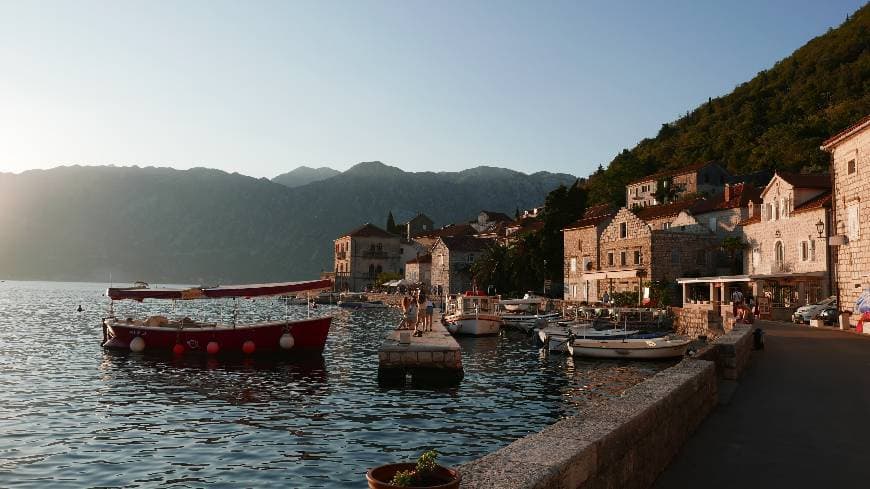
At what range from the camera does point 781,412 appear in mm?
11492

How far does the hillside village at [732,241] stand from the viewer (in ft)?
103

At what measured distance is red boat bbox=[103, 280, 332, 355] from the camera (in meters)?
33.9

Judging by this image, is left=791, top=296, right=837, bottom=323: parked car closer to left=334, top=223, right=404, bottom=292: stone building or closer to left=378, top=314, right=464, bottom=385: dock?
left=378, top=314, right=464, bottom=385: dock

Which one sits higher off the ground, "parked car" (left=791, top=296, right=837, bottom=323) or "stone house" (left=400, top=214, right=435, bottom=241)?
"stone house" (left=400, top=214, right=435, bottom=241)

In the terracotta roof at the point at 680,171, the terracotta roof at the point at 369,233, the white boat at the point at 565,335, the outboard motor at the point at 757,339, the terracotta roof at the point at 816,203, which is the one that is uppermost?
the terracotta roof at the point at 680,171

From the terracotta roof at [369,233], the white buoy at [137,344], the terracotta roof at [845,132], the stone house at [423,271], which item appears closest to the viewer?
the terracotta roof at [845,132]

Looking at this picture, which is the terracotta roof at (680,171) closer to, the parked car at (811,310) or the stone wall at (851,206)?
the parked car at (811,310)

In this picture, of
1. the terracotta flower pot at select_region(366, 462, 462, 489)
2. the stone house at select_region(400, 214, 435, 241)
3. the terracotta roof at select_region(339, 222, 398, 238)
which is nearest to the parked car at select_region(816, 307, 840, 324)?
the terracotta flower pot at select_region(366, 462, 462, 489)

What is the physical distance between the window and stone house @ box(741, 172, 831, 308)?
10558 mm

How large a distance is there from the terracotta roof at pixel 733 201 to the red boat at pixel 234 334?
39.1m

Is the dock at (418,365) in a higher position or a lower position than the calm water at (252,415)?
higher

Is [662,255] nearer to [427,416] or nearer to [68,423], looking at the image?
[427,416]

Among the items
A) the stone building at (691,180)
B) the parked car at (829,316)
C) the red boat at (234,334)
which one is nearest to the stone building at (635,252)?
the stone building at (691,180)

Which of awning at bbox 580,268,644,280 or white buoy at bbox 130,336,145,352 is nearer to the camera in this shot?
white buoy at bbox 130,336,145,352
